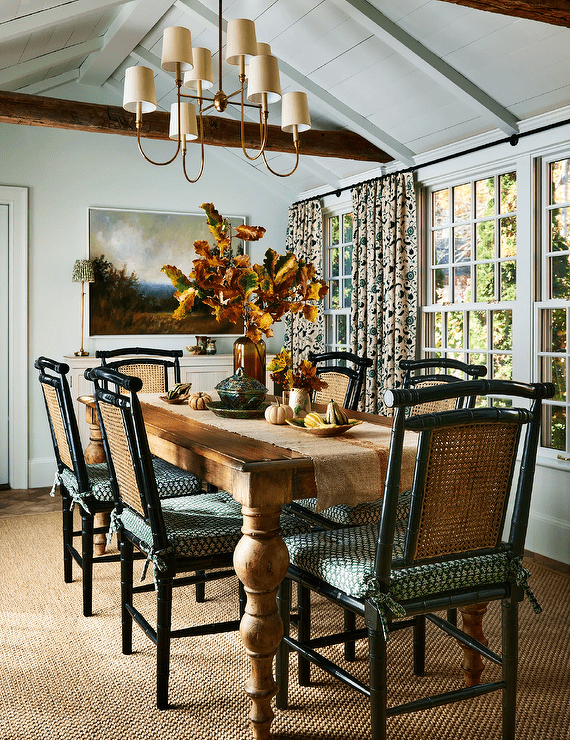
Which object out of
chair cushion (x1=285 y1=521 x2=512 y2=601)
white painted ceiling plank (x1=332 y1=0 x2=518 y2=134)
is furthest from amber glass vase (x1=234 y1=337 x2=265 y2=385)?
white painted ceiling plank (x1=332 y1=0 x2=518 y2=134)

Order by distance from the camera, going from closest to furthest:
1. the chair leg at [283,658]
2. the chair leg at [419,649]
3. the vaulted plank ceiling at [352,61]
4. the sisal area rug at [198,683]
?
the sisal area rug at [198,683] < the chair leg at [283,658] < the chair leg at [419,649] < the vaulted plank ceiling at [352,61]

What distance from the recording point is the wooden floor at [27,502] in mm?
4852

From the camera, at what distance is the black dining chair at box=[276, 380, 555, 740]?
1.76 meters

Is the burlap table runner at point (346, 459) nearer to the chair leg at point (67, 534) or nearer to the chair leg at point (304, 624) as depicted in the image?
the chair leg at point (304, 624)

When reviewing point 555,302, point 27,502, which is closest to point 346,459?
point 555,302

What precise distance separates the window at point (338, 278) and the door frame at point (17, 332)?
8.41 ft

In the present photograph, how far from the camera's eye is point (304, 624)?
2.32m

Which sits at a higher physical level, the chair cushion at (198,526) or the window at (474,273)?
the window at (474,273)

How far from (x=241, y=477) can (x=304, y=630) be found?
68cm

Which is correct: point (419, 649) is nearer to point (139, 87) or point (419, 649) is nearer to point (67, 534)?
point (67, 534)

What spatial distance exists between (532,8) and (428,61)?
3.95 ft

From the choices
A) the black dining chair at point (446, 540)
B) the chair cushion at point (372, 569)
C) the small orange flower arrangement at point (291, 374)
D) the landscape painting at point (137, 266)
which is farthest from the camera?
the landscape painting at point (137, 266)

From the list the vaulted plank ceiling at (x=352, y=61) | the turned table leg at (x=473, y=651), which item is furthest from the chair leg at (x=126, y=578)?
the vaulted plank ceiling at (x=352, y=61)

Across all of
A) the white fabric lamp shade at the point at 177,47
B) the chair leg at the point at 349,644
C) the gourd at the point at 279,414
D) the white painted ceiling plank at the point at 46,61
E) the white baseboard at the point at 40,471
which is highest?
the white painted ceiling plank at the point at 46,61
